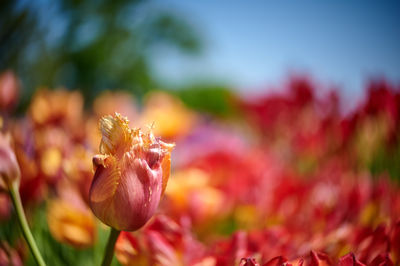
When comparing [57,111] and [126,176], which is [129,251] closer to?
[126,176]

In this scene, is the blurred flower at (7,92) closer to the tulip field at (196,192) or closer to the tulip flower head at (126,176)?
the tulip field at (196,192)

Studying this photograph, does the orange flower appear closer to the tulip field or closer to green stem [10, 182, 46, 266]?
the tulip field

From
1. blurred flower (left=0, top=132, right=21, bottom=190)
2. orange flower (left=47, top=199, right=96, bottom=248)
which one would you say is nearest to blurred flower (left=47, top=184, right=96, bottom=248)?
orange flower (left=47, top=199, right=96, bottom=248)

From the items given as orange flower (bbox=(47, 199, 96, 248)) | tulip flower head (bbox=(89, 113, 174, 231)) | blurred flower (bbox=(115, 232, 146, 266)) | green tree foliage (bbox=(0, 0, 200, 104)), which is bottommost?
blurred flower (bbox=(115, 232, 146, 266))

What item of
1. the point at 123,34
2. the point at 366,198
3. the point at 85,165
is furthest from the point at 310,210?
the point at 123,34

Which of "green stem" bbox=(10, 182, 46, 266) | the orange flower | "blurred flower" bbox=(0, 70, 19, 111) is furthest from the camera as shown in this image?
"blurred flower" bbox=(0, 70, 19, 111)

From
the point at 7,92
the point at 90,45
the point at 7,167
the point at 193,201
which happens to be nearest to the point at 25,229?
the point at 7,167

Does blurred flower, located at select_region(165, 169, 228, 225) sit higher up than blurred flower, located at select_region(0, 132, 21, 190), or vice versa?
blurred flower, located at select_region(165, 169, 228, 225)
